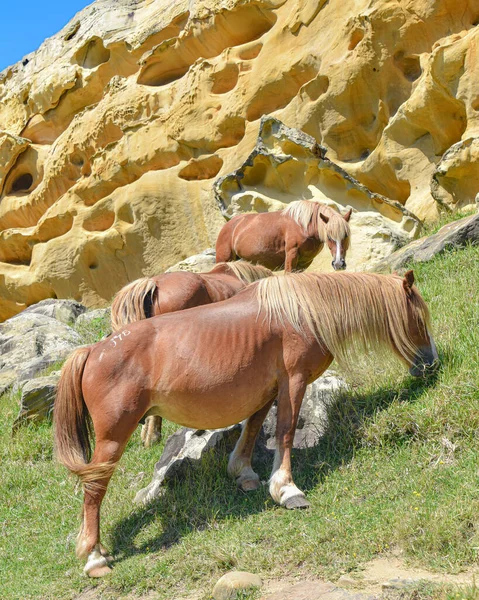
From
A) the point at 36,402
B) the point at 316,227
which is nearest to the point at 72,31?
the point at 316,227

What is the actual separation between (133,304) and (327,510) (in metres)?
3.26

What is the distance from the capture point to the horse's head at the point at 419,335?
616 centimetres

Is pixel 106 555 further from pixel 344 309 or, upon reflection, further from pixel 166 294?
pixel 166 294

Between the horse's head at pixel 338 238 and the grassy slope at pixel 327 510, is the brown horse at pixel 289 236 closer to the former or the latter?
the horse's head at pixel 338 238

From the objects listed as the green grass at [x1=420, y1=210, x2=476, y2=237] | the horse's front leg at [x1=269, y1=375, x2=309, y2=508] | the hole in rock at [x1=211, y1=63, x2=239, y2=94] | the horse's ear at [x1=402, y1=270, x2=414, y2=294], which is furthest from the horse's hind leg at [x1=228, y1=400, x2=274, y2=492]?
the hole in rock at [x1=211, y1=63, x2=239, y2=94]

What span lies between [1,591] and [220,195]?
993cm

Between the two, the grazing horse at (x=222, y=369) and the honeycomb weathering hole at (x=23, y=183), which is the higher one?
the honeycomb weathering hole at (x=23, y=183)

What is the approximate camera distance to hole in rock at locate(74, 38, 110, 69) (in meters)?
21.0

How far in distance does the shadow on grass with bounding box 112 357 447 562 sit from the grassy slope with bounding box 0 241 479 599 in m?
0.01

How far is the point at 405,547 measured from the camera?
14.1 feet

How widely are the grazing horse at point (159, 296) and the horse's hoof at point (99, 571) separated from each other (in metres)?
2.41

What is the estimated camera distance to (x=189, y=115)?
17.3 metres

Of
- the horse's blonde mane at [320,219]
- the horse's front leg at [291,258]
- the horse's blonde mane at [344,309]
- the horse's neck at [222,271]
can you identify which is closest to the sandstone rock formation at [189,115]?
the horse's blonde mane at [320,219]

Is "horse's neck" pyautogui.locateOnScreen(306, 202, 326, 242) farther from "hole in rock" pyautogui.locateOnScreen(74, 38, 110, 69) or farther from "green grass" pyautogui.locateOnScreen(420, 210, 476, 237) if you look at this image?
"hole in rock" pyautogui.locateOnScreen(74, 38, 110, 69)
